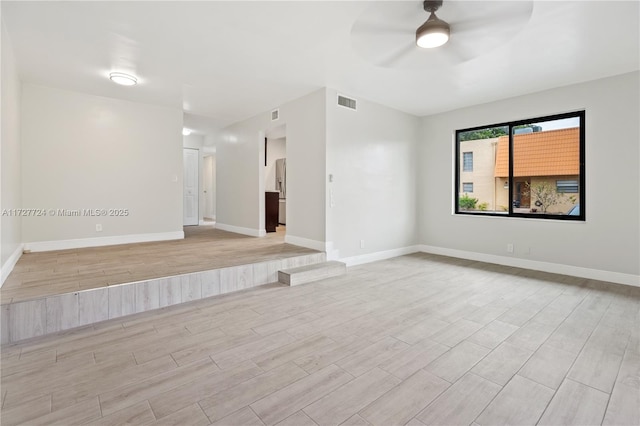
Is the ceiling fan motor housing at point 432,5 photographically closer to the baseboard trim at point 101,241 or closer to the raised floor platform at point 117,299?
the raised floor platform at point 117,299

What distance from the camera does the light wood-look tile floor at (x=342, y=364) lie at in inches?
63.1

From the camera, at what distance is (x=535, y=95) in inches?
180

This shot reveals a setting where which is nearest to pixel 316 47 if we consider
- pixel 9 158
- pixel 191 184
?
pixel 9 158

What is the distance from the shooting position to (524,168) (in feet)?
16.2

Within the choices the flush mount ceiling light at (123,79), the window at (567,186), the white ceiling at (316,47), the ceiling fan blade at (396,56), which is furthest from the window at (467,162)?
the flush mount ceiling light at (123,79)

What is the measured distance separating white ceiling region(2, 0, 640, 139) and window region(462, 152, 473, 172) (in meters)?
1.11

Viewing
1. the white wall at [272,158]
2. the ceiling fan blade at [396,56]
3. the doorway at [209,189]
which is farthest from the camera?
the doorway at [209,189]

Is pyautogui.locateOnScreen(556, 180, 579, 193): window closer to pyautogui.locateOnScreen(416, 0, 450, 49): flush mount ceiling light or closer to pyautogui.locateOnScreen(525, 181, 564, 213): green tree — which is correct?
pyautogui.locateOnScreen(525, 181, 564, 213): green tree

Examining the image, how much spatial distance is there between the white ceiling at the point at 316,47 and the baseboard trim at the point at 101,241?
2.29 meters

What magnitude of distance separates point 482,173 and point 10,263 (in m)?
6.67

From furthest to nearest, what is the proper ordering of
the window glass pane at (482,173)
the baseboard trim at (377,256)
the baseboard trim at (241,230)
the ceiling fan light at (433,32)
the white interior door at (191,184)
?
1. the white interior door at (191,184)
2. the baseboard trim at (241,230)
3. the window glass pane at (482,173)
4. the baseboard trim at (377,256)
5. the ceiling fan light at (433,32)

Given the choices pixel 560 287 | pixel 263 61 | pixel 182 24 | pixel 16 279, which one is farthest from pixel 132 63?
pixel 560 287

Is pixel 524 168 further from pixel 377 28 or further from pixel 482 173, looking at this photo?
pixel 377 28

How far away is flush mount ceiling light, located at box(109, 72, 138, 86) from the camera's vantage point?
12.8 ft
